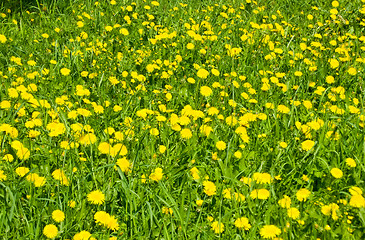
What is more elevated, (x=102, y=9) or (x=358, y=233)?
(x=102, y=9)

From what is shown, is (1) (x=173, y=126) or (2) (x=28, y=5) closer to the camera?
(1) (x=173, y=126)

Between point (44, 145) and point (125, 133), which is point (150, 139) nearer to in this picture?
point (125, 133)

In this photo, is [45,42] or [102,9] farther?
[102,9]

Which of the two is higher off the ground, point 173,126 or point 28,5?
point 28,5

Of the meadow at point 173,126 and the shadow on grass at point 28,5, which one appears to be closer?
the meadow at point 173,126

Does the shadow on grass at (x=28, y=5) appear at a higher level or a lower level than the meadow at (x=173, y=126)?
higher

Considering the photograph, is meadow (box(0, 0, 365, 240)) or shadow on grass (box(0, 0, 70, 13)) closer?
meadow (box(0, 0, 365, 240))

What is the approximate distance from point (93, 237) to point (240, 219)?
67 cm

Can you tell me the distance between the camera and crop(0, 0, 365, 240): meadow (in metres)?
1.83

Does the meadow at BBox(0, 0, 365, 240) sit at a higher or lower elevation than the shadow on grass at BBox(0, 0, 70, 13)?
lower

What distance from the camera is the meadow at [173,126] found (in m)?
1.83

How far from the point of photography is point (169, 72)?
3.05 metres

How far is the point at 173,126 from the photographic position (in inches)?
93.5

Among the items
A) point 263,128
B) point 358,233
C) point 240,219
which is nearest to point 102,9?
point 263,128
